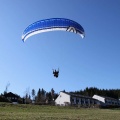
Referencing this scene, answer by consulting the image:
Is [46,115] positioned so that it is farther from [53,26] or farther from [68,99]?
[68,99]

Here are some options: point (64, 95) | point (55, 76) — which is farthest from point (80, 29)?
point (64, 95)

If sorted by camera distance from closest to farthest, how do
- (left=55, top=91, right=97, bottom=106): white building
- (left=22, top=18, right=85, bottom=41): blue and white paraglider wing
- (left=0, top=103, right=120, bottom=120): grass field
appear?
(left=0, top=103, right=120, bottom=120): grass field < (left=22, top=18, right=85, bottom=41): blue and white paraglider wing < (left=55, top=91, right=97, bottom=106): white building

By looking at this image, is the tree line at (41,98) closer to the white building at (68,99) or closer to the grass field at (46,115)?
the white building at (68,99)

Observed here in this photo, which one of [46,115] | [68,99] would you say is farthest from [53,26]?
[68,99]

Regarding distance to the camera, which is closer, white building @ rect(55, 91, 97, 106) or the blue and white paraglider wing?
the blue and white paraglider wing

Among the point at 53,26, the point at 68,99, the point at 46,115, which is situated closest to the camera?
the point at 53,26

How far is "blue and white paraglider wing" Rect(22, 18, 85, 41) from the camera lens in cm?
3139

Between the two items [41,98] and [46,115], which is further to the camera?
[41,98]

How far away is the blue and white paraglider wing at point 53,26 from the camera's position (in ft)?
103

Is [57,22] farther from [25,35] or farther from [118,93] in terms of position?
[118,93]

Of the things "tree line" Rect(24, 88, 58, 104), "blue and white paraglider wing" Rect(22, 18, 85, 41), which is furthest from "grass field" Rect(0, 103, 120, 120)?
"tree line" Rect(24, 88, 58, 104)

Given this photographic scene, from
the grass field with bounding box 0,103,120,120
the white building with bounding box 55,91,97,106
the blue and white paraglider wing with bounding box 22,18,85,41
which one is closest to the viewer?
the grass field with bounding box 0,103,120,120

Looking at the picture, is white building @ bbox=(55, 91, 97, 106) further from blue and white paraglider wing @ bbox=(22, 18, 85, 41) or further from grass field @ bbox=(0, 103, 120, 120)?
blue and white paraglider wing @ bbox=(22, 18, 85, 41)

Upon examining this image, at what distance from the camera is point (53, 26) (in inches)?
1237
